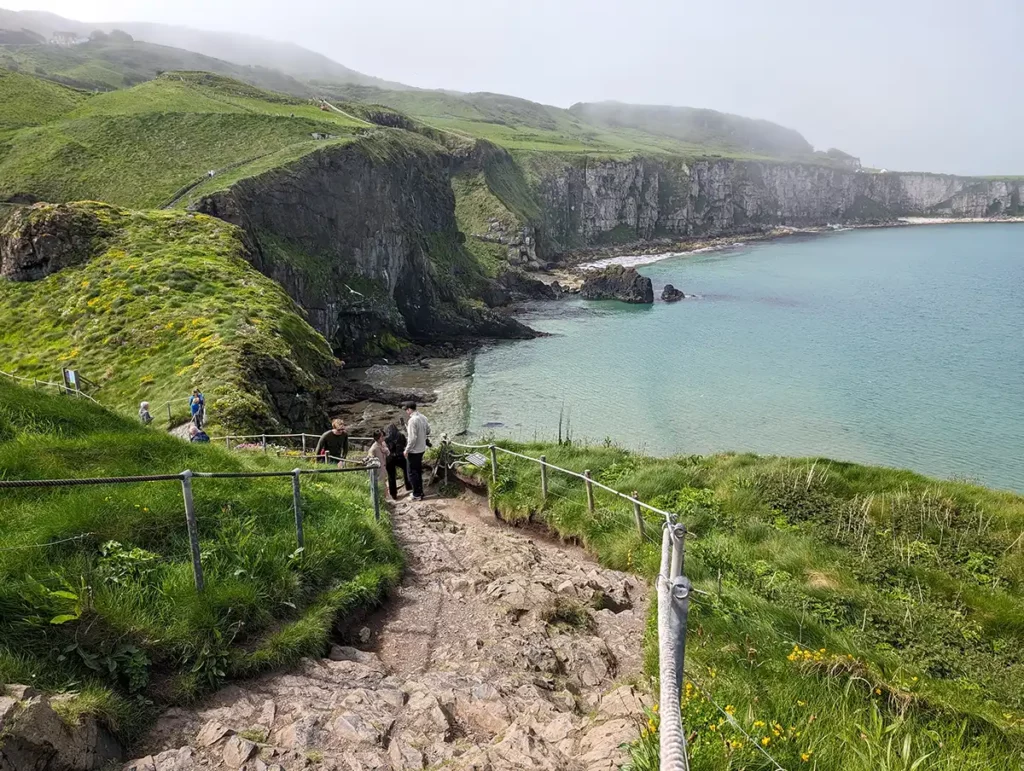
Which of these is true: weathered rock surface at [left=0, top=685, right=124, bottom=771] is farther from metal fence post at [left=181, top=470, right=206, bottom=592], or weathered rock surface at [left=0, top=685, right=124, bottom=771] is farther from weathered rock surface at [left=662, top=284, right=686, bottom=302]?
weathered rock surface at [left=662, top=284, right=686, bottom=302]

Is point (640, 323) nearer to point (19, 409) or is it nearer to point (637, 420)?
point (637, 420)

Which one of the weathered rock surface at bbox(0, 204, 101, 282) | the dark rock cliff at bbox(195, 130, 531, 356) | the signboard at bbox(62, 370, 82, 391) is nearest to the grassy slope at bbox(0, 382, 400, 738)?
the signboard at bbox(62, 370, 82, 391)

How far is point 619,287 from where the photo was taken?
81.1 metres

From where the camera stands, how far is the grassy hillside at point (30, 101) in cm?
5541

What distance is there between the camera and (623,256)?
13025 centimetres

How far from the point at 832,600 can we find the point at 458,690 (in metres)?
5.58

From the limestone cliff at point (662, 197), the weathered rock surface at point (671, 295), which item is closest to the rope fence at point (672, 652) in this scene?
the weathered rock surface at point (671, 295)

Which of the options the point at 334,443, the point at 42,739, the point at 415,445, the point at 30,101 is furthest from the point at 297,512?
the point at 30,101

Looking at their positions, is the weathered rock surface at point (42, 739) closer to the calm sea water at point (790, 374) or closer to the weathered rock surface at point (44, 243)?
the calm sea water at point (790, 374)

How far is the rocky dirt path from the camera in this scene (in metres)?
4.60

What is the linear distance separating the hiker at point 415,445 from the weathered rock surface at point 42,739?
9902 mm

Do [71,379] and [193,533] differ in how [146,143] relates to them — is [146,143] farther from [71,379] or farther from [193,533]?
[193,533]

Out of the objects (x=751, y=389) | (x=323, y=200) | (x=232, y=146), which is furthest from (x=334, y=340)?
(x=751, y=389)

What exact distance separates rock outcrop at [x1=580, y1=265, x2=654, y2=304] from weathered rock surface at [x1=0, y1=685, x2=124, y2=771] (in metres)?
76.6
